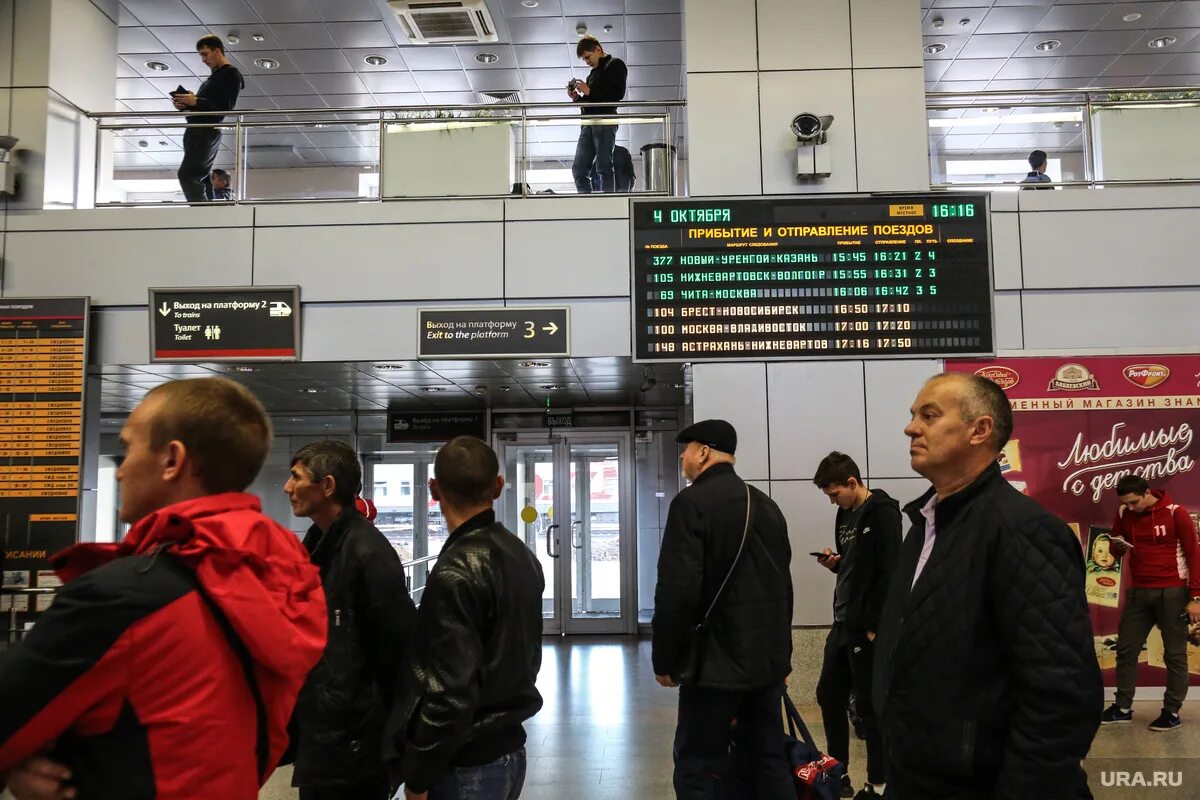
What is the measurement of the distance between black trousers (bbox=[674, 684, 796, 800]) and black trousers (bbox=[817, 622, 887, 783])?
95 centimetres

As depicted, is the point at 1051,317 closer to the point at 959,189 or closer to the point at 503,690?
the point at 959,189

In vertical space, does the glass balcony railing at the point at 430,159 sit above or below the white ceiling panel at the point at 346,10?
below

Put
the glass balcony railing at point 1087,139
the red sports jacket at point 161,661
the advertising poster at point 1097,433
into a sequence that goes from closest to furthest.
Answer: the red sports jacket at point 161,661 < the advertising poster at point 1097,433 < the glass balcony railing at point 1087,139

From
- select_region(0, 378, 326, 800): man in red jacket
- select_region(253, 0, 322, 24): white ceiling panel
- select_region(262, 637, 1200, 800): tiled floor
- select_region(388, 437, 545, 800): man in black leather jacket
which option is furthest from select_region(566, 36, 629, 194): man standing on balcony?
select_region(0, 378, 326, 800): man in red jacket

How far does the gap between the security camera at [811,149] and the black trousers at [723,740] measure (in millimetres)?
4236

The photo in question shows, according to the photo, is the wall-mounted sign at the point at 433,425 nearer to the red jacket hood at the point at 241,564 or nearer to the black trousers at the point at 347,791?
the black trousers at the point at 347,791

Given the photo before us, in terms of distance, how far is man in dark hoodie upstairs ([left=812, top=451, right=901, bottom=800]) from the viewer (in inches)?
179

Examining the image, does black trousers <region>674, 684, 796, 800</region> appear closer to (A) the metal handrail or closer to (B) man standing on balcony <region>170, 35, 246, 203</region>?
(A) the metal handrail

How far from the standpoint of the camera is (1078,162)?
707 centimetres

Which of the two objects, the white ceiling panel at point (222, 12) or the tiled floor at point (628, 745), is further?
the white ceiling panel at point (222, 12)

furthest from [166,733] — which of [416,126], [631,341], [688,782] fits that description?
[416,126]

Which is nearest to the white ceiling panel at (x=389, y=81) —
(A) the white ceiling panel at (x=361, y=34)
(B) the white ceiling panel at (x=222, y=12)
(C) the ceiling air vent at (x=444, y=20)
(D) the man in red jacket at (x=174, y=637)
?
(A) the white ceiling panel at (x=361, y=34)

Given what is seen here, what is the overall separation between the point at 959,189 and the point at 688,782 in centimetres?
514

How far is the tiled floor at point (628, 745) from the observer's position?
194 inches
